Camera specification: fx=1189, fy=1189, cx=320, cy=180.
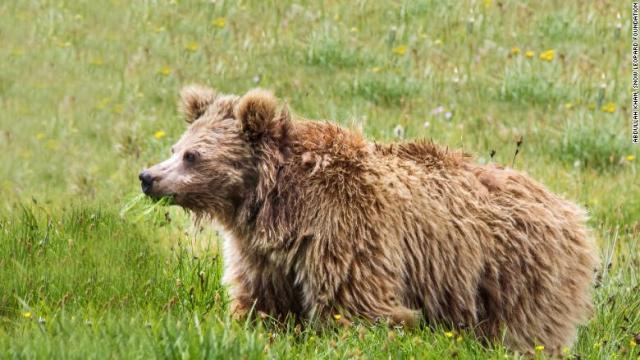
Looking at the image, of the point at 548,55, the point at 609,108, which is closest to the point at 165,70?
the point at 548,55

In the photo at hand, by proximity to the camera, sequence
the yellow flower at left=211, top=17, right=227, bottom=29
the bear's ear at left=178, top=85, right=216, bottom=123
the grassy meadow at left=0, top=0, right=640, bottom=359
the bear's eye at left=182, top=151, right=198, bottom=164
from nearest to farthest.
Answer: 1. the grassy meadow at left=0, top=0, right=640, bottom=359
2. the bear's eye at left=182, top=151, right=198, bottom=164
3. the bear's ear at left=178, top=85, right=216, bottom=123
4. the yellow flower at left=211, top=17, right=227, bottom=29

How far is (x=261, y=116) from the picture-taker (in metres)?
5.44

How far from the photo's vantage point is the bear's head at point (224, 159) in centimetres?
534

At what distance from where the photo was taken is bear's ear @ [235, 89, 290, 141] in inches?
213

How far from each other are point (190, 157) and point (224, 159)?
0.15 metres

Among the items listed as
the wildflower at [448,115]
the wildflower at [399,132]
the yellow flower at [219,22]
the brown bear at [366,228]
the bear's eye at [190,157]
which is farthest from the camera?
the yellow flower at [219,22]

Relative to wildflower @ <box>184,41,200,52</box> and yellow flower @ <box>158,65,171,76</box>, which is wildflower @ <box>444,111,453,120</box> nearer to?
yellow flower @ <box>158,65,171,76</box>

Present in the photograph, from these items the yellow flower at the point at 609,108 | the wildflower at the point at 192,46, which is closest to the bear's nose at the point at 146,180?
the yellow flower at the point at 609,108

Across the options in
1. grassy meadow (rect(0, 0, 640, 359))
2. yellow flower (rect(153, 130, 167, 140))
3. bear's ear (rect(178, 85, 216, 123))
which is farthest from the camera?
yellow flower (rect(153, 130, 167, 140))

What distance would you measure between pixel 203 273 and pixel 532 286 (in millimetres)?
1565

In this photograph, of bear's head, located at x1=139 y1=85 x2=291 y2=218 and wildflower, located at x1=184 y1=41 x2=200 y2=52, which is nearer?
bear's head, located at x1=139 y1=85 x2=291 y2=218

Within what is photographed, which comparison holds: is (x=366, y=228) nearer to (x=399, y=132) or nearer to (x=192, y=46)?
(x=399, y=132)

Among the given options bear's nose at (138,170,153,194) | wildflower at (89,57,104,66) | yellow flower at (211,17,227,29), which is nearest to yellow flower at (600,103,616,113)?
yellow flower at (211,17,227,29)

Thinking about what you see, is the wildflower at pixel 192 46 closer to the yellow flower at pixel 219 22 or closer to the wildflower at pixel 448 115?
the yellow flower at pixel 219 22
